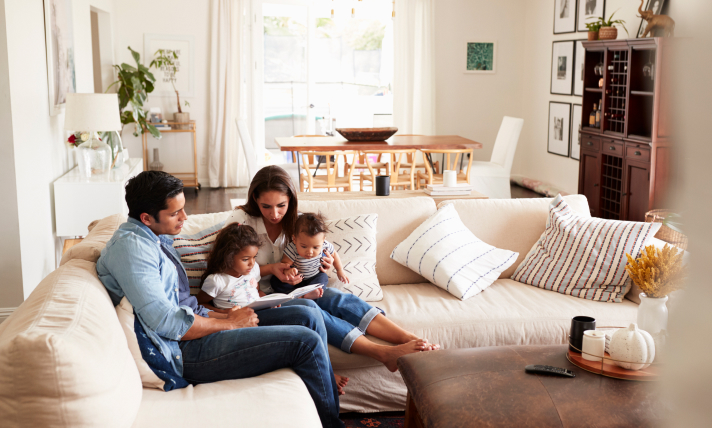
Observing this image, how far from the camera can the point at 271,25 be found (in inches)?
311

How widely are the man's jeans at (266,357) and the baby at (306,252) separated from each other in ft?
1.63

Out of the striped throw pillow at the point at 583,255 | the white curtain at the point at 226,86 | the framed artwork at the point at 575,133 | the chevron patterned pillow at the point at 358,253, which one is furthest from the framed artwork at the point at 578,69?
the chevron patterned pillow at the point at 358,253

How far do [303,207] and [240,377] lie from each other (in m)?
1.13

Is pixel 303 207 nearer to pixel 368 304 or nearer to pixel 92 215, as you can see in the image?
pixel 368 304

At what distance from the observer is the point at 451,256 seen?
9.52 ft

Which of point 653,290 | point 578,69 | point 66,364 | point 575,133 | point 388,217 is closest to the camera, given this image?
point 66,364

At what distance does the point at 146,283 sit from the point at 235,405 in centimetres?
46

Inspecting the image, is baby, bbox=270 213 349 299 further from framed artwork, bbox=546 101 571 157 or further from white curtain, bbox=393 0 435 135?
white curtain, bbox=393 0 435 135

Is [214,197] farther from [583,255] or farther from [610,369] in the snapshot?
[610,369]

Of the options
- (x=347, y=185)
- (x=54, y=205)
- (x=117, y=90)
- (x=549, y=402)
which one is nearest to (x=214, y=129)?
(x=117, y=90)

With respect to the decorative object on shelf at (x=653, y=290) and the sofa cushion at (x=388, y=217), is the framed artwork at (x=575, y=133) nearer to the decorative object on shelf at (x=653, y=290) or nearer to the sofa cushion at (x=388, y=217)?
the sofa cushion at (x=388, y=217)

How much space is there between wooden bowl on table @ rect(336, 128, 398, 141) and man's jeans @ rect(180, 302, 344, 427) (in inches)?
Result: 162

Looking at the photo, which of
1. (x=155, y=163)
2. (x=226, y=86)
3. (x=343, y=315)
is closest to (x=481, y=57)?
(x=226, y=86)

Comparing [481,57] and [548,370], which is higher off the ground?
[481,57]
